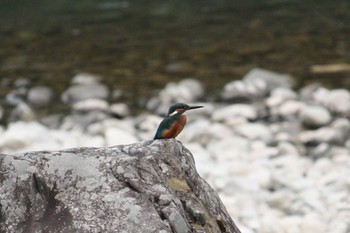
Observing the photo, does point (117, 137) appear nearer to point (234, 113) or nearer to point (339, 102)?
point (234, 113)

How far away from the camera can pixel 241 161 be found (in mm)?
9727

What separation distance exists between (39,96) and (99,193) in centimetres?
1058

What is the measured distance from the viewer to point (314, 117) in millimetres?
11391

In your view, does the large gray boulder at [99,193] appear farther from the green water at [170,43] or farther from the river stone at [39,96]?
the river stone at [39,96]

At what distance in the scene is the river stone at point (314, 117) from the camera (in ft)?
37.1

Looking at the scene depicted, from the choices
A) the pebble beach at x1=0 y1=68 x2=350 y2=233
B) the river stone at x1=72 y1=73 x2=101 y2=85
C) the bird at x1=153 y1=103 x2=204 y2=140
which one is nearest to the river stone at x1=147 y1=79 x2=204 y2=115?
the pebble beach at x1=0 y1=68 x2=350 y2=233

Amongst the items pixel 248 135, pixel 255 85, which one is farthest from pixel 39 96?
pixel 248 135

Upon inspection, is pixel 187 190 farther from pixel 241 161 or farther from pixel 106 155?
pixel 241 161

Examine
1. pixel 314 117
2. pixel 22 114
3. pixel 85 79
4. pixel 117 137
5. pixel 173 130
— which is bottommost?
pixel 85 79

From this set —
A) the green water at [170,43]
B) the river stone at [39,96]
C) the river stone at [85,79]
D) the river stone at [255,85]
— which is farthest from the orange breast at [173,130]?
the river stone at [85,79]

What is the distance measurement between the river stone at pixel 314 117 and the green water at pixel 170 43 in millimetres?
1721

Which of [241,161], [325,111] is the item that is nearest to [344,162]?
[241,161]

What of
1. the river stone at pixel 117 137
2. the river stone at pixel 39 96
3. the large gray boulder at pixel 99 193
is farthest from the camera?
the river stone at pixel 39 96

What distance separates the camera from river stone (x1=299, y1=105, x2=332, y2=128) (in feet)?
37.1
